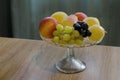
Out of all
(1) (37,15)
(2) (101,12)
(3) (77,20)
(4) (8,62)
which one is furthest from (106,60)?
(1) (37,15)

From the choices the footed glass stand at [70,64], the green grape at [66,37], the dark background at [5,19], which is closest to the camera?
the green grape at [66,37]

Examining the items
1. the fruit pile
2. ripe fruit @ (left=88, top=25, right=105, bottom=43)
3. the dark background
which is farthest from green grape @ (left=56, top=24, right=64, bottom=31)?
the dark background

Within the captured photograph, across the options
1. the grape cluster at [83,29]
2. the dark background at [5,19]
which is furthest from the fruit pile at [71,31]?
the dark background at [5,19]

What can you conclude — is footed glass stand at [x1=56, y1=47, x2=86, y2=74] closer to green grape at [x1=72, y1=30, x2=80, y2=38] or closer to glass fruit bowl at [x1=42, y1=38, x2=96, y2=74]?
glass fruit bowl at [x1=42, y1=38, x2=96, y2=74]

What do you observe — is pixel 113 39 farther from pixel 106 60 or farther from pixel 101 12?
pixel 106 60

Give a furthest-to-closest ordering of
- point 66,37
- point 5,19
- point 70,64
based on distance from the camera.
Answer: point 5,19 → point 70,64 → point 66,37

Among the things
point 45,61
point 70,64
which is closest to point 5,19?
point 45,61

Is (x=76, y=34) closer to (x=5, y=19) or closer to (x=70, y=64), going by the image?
(x=70, y=64)

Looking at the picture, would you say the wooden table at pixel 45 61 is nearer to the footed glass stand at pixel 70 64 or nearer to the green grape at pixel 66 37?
the footed glass stand at pixel 70 64
